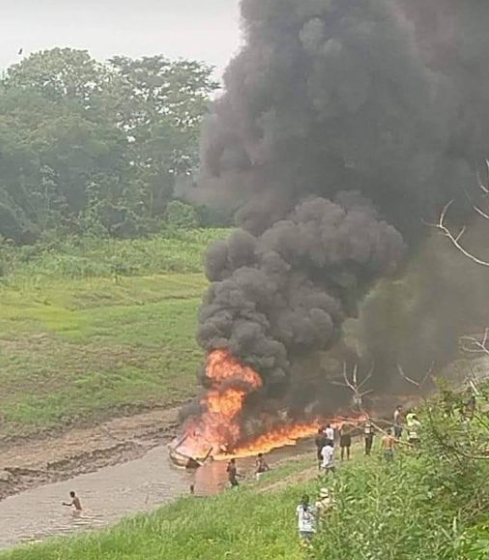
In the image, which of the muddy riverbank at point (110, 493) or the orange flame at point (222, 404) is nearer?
the muddy riverbank at point (110, 493)

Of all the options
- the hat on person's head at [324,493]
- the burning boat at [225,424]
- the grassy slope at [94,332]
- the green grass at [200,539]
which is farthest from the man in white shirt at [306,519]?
the grassy slope at [94,332]

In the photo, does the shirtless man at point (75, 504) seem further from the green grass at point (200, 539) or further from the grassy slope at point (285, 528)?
the green grass at point (200, 539)

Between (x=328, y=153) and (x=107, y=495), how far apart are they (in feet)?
44.1

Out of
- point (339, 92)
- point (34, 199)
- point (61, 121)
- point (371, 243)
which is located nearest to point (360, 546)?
point (371, 243)

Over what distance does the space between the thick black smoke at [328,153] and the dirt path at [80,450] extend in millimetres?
4246

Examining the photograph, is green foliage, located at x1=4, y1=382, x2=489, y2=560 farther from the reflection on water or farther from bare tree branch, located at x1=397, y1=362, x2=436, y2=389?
the reflection on water

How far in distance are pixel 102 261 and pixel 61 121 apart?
11597 mm

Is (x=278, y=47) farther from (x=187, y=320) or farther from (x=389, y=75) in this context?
(x=187, y=320)

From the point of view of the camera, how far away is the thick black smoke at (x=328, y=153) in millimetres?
31109

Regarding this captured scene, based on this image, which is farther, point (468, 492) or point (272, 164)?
point (272, 164)

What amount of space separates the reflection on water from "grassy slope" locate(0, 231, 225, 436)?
4315 mm

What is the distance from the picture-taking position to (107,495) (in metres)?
25.5

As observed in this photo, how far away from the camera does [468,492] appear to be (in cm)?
1173

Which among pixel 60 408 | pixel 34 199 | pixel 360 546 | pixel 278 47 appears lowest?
pixel 60 408
